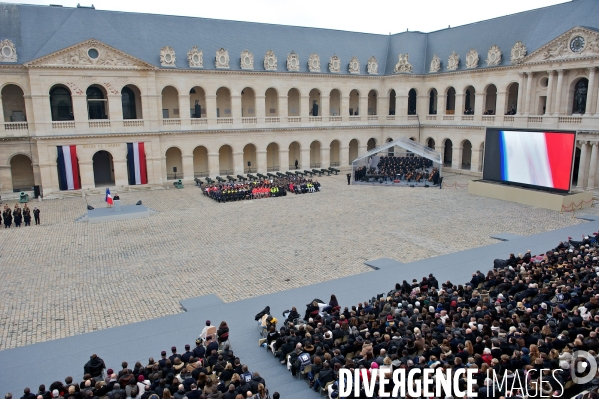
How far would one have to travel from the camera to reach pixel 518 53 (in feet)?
156

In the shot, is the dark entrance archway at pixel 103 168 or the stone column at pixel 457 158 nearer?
the dark entrance archway at pixel 103 168

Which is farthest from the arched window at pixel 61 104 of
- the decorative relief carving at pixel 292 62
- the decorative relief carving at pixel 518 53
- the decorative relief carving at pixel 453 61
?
the decorative relief carving at pixel 518 53

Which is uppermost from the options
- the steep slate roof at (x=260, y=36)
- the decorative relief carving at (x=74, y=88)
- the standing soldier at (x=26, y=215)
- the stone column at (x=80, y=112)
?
the steep slate roof at (x=260, y=36)

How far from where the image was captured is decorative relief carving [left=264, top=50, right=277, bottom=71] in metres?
53.4

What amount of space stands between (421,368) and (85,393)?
8.41 meters

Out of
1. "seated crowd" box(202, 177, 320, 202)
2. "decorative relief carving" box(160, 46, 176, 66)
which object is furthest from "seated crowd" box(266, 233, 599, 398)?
"decorative relief carving" box(160, 46, 176, 66)

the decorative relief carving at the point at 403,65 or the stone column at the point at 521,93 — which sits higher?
the decorative relief carving at the point at 403,65

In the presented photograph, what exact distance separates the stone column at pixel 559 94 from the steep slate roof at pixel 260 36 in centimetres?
459

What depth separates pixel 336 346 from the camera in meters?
14.2

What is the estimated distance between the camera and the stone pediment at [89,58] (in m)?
42.1

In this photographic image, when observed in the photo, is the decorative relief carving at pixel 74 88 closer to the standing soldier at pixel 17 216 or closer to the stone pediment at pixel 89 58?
the stone pediment at pixel 89 58

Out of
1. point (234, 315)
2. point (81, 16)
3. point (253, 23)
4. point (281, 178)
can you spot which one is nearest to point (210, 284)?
point (234, 315)

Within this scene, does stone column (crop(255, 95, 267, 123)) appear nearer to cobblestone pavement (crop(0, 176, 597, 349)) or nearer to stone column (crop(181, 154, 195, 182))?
stone column (crop(181, 154, 195, 182))

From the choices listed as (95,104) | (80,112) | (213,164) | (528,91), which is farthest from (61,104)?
(528,91)
